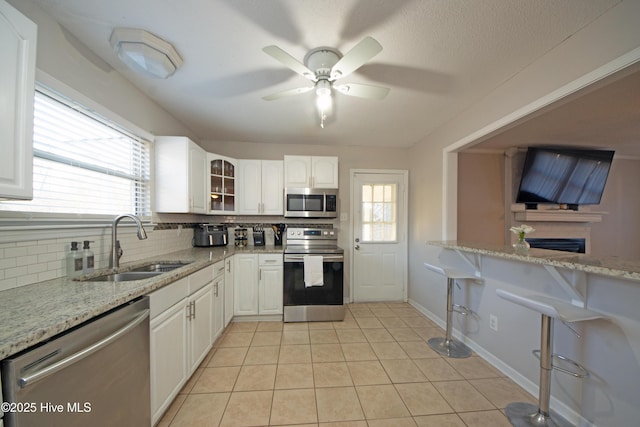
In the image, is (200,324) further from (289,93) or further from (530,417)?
(530,417)

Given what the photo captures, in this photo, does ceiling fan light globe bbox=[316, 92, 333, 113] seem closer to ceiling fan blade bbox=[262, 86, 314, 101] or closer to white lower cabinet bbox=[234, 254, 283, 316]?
ceiling fan blade bbox=[262, 86, 314, 101]

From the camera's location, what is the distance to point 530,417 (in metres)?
1.50

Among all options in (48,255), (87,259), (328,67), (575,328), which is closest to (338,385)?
(575,328)

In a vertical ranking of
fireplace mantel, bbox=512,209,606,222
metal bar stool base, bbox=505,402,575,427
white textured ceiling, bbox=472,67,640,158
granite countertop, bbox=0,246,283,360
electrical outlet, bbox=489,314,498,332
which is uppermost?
white textured ceiling, bbox=472,67,640,158

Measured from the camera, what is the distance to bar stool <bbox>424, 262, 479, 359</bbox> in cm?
219

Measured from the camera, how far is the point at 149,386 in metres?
1.29

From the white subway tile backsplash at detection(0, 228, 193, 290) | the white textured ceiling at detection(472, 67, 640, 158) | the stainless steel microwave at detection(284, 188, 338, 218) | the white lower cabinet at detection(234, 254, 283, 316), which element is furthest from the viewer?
the stainless steel microwave at detection(284, 188, 338, 218)

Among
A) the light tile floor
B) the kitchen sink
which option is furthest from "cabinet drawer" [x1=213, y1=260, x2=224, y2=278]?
the light tile floor

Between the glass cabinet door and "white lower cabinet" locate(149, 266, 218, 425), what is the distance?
3.84 feet

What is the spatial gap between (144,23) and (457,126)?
9.21 ft

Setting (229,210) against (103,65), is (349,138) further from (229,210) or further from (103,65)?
(103,65)

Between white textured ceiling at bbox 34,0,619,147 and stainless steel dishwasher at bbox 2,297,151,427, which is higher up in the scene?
white textured ceiling at bbox 34,0,619,147

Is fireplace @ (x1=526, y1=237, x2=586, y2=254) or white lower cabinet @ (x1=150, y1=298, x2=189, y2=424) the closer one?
white lower cabinet @ (x1=150, y1=298, x2=189, y2=424)

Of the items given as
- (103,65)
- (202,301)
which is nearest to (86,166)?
(103,65)
